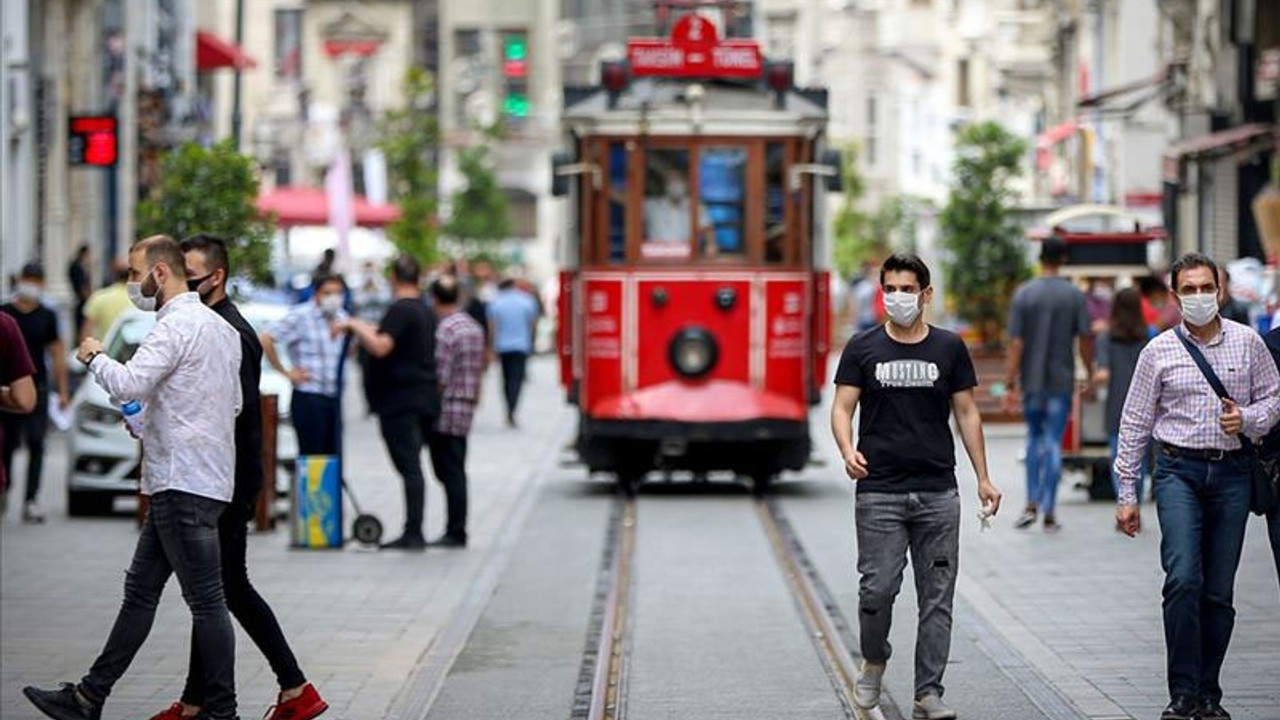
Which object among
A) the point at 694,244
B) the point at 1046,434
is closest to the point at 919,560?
the point at 1046,434

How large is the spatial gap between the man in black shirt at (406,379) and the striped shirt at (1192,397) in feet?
24.6

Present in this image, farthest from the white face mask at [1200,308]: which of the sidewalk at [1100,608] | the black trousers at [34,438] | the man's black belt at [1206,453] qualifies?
the black trousers at [34,438]

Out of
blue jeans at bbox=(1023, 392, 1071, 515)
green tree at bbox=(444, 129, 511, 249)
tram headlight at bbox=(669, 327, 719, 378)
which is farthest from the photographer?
green tree at bbox=(444, 129, 511, 249)

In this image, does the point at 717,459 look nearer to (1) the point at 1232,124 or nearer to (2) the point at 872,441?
(2) the point at 872,441

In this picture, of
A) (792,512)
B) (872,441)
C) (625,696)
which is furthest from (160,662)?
(792,512)

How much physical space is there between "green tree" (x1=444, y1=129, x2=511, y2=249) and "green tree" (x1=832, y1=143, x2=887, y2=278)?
28.7ft

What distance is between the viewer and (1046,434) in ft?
60.3

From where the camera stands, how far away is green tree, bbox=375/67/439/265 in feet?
156

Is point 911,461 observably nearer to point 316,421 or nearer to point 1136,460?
point 1136,460

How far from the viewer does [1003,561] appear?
16.8m

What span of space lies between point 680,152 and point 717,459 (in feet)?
8.48

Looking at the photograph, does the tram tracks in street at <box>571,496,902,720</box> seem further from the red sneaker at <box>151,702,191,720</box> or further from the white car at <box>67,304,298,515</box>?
the white car at <box>67,304,298,515</box>

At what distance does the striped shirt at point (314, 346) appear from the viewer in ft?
58.0

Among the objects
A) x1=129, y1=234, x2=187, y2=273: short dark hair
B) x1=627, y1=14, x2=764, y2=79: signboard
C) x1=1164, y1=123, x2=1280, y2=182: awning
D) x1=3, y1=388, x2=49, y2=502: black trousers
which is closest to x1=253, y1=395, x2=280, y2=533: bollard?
x1=3, y1=388, x2=49, y2=502: black trousers
